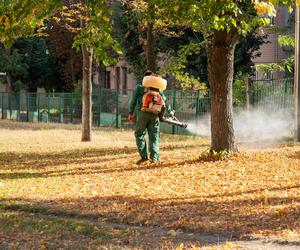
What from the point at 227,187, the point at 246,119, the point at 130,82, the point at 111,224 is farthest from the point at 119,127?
the point at 111,224

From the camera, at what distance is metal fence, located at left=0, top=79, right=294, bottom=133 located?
988 inches

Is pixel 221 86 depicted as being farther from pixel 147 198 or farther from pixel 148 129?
pixel 147 198

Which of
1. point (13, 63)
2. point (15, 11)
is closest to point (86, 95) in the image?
point (15, 11)

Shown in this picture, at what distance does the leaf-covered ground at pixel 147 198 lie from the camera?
805cm

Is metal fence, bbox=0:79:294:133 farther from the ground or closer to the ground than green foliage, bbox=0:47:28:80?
closer to the ground

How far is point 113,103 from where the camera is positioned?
37469mm

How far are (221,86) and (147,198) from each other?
527 cm

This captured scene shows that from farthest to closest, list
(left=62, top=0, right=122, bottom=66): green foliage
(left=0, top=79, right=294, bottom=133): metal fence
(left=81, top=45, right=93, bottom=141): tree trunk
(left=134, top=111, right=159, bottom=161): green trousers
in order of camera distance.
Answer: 1. (left=0, top=79, right=294, bottom=133): metal fence
2. (left=81, top=45, right=93, bottom=141): tree trunk
3. (left=134, top=111, right=159, bottom=161): green trousers
4. (left=62, top=0, right=122, bottom=66): green foliage

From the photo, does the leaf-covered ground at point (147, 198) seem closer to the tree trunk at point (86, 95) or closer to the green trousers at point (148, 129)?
the green trousers at point (148, 129)

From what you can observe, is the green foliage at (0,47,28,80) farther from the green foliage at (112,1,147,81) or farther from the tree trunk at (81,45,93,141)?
the tree trunk at (81,45,93,141)

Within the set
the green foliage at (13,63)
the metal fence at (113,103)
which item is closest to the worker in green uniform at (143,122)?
the metal fence at (113,103)

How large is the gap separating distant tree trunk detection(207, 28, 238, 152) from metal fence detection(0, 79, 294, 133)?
861cm

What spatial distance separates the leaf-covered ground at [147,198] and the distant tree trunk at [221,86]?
0.50 m

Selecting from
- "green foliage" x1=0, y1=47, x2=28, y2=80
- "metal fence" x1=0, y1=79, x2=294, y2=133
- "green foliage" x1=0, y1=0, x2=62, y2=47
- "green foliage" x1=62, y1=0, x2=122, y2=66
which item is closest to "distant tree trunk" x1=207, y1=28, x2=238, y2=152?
"green foliage" x1=62, y1=0, x2=122, y2=66
